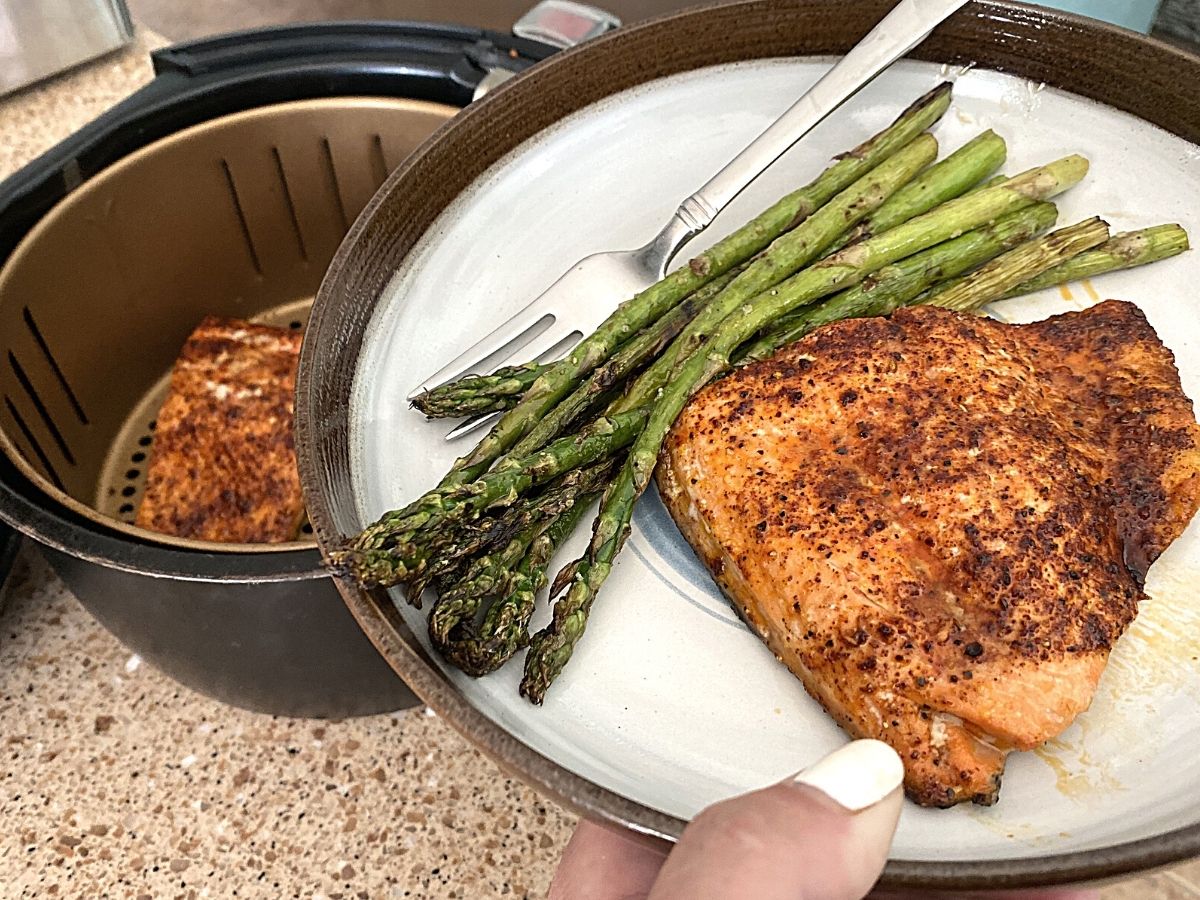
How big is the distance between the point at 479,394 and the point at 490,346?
120mm

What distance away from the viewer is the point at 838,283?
1.57 m

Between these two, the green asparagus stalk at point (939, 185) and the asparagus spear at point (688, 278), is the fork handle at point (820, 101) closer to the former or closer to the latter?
the asparagus spear at point (688, 278)

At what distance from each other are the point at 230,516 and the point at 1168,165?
6.67 ft

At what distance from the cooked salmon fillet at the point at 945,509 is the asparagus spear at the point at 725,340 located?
5 cm

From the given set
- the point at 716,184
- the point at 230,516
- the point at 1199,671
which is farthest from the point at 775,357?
the point at 230,516

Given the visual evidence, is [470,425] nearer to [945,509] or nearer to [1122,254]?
[945,509]

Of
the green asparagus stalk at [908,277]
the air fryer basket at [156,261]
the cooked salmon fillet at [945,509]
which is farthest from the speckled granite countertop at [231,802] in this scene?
the green asparagus stalk at [908,277]

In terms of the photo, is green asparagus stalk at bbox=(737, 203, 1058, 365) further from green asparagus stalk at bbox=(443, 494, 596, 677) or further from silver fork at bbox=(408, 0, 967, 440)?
green asparagus stalk at bbox=(443, 494, 596, 677)

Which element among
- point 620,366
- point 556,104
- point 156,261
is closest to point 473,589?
point 620,366

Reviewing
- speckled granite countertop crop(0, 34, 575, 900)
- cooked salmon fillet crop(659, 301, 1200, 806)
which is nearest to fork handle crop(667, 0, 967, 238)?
cooked salmon fillet crop(659, 301, 1200, 806)

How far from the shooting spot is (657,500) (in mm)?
1486

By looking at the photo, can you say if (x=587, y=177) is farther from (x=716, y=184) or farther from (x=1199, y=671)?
(x=1199, y=671)

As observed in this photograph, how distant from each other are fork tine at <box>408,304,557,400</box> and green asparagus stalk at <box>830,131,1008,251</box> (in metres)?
0.51

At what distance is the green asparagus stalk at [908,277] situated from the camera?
1.56 metres
